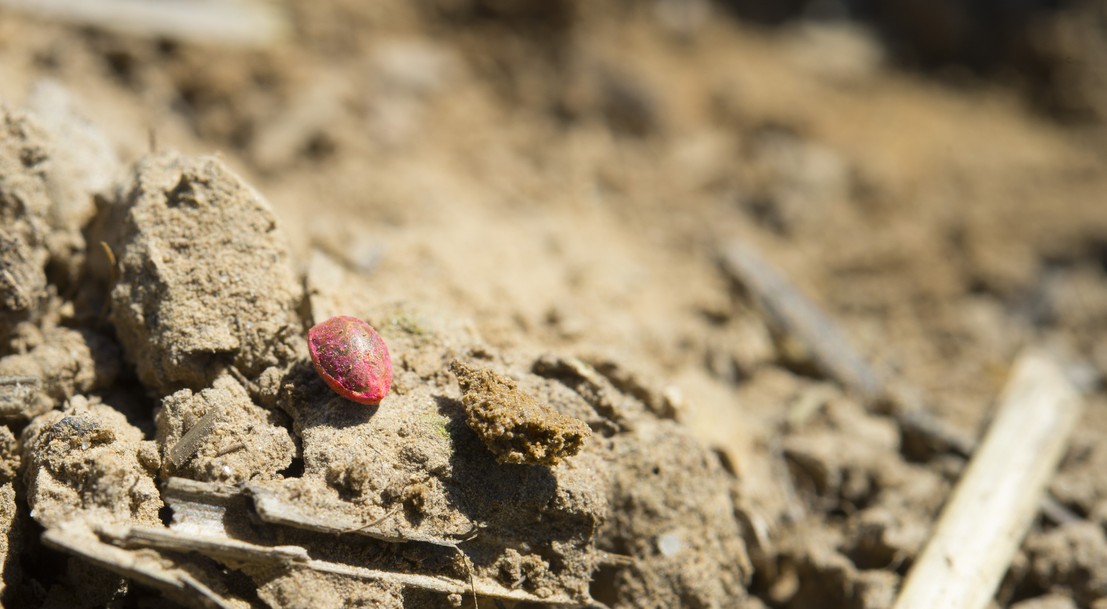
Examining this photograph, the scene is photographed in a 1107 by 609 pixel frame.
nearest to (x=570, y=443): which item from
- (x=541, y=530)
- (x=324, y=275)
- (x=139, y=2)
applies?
(x=541, y=530)

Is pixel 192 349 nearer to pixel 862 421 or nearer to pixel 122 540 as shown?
pixel 122 540

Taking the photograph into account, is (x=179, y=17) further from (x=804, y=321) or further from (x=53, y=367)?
(x=804, y=321)

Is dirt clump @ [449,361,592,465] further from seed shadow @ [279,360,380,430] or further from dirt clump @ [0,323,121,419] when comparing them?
dirt clump @ [0,323,121,419]

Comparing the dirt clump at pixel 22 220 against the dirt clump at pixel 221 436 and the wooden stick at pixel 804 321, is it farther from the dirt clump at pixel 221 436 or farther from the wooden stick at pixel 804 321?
the wooden stick at pixel 804 321

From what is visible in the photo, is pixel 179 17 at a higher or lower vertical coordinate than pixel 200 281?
higher

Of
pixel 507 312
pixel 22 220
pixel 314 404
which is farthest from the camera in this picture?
pixel 507 312

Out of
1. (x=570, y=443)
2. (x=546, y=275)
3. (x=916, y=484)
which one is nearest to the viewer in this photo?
(x=570, y=443)

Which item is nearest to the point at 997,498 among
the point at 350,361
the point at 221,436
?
the point at 350,361
